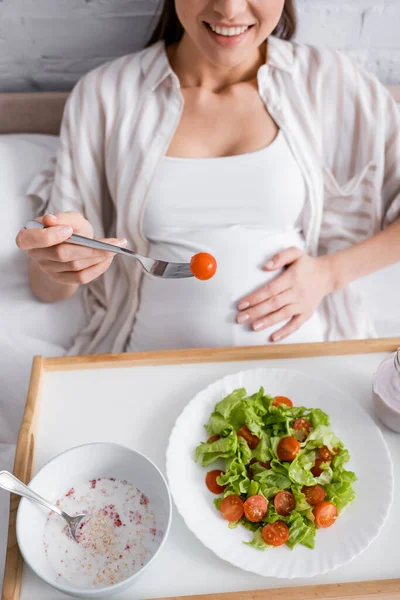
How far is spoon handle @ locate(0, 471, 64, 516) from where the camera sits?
73 centimetres

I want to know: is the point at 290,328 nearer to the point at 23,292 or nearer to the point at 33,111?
the point at 23,292

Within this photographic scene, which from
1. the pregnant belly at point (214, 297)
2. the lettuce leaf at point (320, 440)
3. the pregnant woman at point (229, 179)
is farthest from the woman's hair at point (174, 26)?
the lettuce leaf at point (320, 440)

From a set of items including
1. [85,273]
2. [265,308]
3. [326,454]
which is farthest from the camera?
[265,308]

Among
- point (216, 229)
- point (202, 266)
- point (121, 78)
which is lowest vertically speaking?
point (216, 229)

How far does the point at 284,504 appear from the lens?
0.78m

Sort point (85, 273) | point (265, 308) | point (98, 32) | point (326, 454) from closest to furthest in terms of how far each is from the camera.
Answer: point (326, 454) → point (85, 273) → point (265, 308) → point (98, 32)

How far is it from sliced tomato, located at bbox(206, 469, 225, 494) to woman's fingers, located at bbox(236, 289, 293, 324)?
0.35m

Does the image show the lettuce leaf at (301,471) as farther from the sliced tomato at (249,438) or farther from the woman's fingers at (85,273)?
the woman's fingers at (85,273)

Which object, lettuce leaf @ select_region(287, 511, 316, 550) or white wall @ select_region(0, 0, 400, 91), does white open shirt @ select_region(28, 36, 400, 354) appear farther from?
lettuce leaf @ select_region(287, 511, 316, 550)

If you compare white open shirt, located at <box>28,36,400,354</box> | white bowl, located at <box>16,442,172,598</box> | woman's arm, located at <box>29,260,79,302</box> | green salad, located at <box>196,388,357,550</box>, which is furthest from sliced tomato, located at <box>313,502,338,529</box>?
woman's arm, located at <box>29,260,79,302</box>

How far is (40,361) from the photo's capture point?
3.15 ft

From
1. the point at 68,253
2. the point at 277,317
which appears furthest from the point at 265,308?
the point at 68,253

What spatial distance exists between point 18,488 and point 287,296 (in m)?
0.62

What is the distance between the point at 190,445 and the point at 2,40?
3.78 feet
